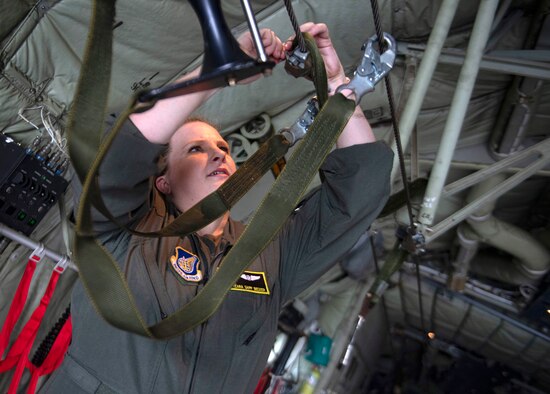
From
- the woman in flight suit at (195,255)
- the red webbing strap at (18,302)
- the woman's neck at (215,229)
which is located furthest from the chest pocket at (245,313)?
the red webbing strap at (18,302)

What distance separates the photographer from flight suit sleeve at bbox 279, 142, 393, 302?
137 cm

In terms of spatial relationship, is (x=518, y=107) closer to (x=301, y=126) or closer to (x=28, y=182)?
(x=301, y=126)

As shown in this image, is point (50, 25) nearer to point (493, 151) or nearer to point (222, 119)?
point (222, 119)

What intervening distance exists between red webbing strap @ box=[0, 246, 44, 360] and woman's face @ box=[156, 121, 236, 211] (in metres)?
0.78

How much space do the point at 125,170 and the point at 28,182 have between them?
1090 mm

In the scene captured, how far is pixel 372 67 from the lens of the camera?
1.17m

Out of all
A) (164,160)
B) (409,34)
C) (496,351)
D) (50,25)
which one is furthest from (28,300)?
(496,351)

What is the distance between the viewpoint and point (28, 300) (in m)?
2.19

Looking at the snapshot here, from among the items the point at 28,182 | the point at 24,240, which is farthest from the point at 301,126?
the point at 24,240

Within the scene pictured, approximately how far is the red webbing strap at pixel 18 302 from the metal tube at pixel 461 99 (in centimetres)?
182

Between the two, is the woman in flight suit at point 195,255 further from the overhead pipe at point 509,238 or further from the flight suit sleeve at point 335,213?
the overhead pipe at point 509,238

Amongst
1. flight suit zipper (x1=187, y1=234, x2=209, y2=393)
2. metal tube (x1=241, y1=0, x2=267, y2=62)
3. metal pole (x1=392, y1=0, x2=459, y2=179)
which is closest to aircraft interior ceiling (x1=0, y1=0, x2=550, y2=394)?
metal pole (x1=392, y1=0, x2=459, y2=179)

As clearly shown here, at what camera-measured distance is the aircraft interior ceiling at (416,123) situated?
1.83 meters

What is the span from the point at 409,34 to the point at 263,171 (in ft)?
4.99
